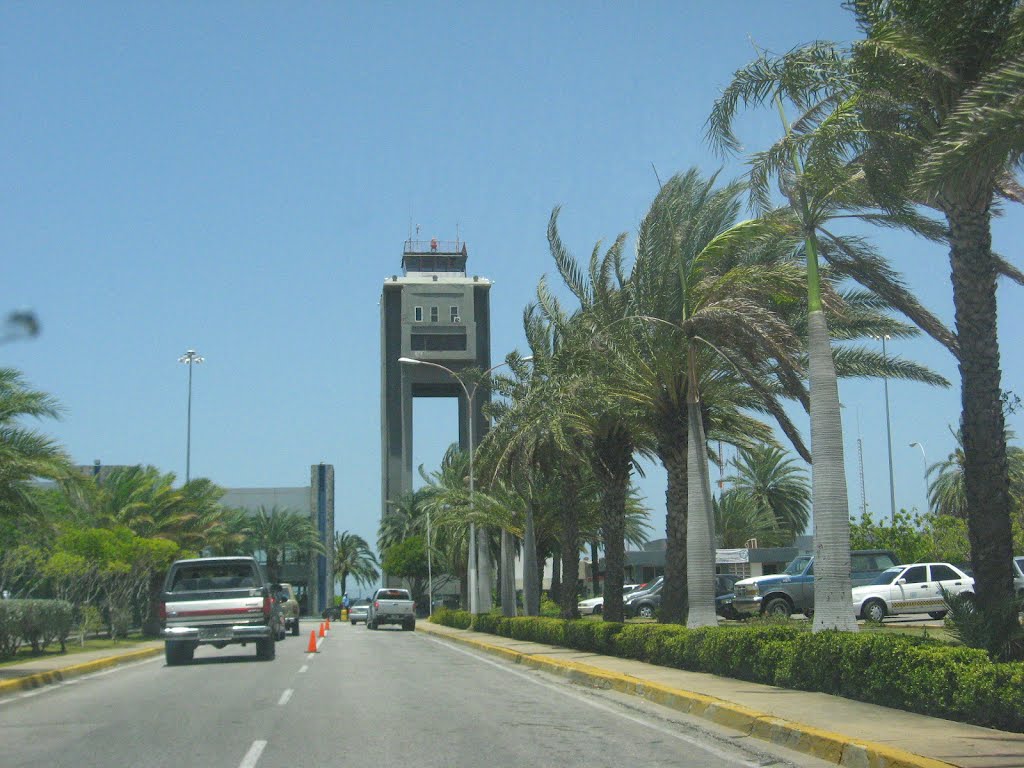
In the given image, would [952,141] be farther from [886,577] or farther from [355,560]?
[355,560]

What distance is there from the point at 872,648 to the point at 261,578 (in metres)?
15.3

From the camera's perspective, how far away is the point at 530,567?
3719cm

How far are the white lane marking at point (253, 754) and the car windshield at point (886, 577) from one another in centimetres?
2154

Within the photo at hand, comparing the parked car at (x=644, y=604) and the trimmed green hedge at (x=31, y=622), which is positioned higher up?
the trimmed green hedge at (x=31, y=622)

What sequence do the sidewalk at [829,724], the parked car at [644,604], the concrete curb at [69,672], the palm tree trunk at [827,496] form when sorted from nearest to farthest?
1. the sidewalk at [829,724]
2. the palm tree trunk at [827,496]
3. the concrete curb at [69,672]
4. the parked car at [644,604]

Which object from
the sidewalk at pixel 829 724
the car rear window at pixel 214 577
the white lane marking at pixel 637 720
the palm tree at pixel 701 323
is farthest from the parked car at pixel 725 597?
the sidewalk at pixel 829 724

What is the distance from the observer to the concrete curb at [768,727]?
9.06m

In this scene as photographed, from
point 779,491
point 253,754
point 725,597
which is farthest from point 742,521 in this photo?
point 253,754

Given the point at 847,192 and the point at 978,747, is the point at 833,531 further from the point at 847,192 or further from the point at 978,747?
the point at 978,747

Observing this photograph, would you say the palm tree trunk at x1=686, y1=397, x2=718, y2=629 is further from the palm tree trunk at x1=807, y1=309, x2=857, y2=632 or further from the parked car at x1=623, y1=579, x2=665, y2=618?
the parked car at x1=623, y1=579, x2=665, y2=618

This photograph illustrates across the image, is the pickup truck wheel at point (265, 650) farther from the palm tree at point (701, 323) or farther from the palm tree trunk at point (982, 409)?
the palm tree trunk at point (982, 409)

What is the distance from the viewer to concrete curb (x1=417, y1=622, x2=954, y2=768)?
906 centimetres

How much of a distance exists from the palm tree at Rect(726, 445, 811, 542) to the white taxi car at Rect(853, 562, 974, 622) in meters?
34.6

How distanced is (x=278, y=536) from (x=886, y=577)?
191 feet
